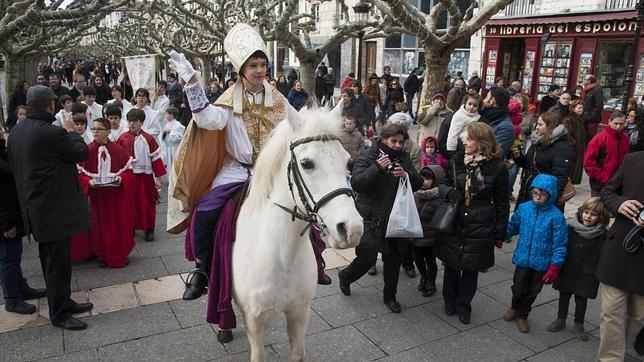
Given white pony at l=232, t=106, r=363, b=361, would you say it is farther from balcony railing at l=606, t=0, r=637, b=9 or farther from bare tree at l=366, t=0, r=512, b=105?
balcony railing at l=606, t=0, r=637, b=9

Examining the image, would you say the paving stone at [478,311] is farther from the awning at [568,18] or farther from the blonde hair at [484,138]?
the awning at [568,18]

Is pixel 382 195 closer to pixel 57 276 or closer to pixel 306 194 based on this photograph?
pixel 306 194

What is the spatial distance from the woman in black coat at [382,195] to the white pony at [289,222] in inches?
55.8

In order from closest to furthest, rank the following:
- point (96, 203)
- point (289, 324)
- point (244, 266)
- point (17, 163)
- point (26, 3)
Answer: point (244, 266) < point (289, 324) < point (17, 163) < point (96, 203) < point (26, 3)

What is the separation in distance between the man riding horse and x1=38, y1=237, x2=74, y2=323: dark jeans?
4.62 feet

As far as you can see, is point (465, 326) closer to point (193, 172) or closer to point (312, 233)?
point (312, 233)

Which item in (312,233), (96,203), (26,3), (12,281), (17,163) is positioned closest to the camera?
(312,233)

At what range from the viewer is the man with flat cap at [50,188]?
13.0ft

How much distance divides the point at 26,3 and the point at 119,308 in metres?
7.16

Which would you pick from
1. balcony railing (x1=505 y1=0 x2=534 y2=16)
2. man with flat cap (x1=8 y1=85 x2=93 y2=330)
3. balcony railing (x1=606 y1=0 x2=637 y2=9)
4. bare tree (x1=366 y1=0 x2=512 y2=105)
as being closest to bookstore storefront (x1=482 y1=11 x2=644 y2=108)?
balcony railing (x1=606 y1=0 x2=637 y2=9)

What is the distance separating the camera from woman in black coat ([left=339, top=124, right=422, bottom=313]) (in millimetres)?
4355

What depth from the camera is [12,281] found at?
4.33m

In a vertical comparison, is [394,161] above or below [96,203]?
above

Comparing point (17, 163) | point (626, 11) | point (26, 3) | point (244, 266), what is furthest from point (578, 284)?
point (626, 11)
